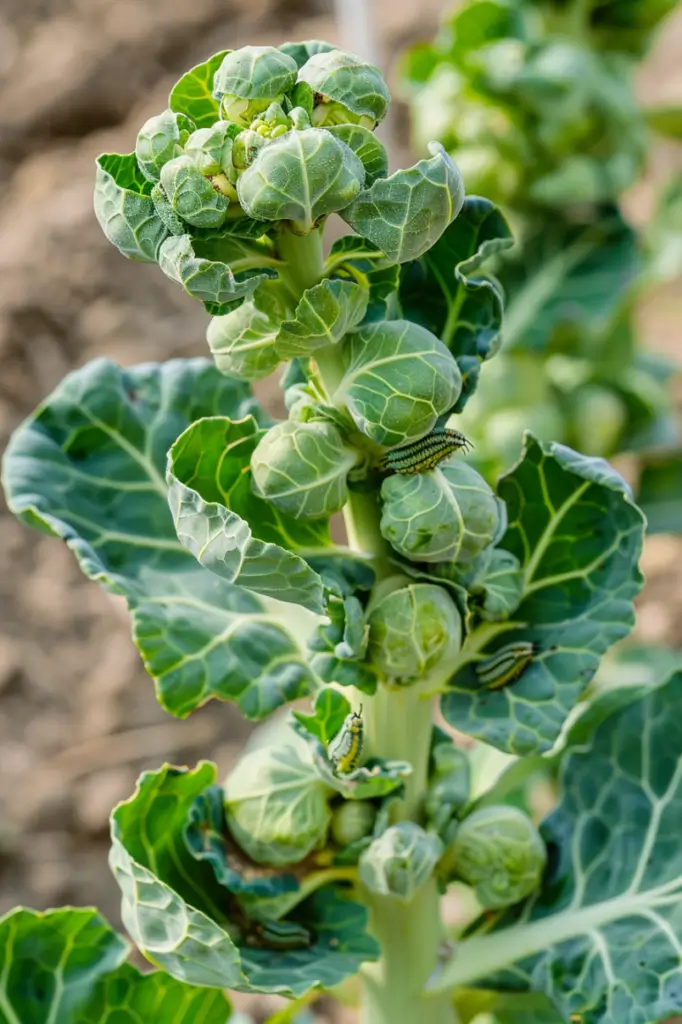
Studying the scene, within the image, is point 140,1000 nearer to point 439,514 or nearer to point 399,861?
point 399,861

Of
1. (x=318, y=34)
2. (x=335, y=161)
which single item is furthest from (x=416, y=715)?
(x=318, y=34)

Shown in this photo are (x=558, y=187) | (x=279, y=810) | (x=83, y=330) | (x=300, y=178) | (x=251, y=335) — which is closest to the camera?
(x=300, y=178)

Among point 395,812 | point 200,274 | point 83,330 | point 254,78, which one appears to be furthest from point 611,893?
point 83,330

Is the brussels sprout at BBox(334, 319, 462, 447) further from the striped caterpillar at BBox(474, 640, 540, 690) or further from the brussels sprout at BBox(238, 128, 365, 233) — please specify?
the striped caterpillar at BBox(474, 640, 540, 690)

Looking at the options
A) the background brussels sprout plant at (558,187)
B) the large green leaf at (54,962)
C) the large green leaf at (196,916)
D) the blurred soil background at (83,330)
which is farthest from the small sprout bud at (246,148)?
the blurred soil background at (83,330)

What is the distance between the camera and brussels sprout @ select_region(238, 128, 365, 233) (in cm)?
104

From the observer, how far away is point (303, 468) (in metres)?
1.20

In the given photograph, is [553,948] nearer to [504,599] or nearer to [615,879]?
[615,879]

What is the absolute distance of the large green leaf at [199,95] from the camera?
116 centimetres

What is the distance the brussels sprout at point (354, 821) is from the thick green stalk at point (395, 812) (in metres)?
0.04

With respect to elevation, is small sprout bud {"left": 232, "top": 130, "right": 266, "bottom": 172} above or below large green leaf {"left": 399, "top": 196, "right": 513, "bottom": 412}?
above

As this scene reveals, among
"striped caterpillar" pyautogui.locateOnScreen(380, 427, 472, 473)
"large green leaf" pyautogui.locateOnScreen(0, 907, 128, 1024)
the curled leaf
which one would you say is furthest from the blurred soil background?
the curled leaf

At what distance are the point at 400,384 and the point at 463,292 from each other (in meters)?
0.26

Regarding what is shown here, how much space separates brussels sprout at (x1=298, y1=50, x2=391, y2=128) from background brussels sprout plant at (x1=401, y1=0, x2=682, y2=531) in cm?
140
